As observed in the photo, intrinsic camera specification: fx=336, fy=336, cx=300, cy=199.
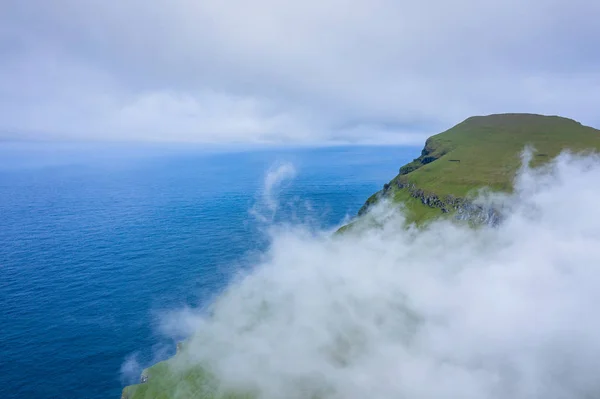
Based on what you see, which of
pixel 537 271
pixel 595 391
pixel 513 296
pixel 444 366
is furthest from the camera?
pixel 537 271

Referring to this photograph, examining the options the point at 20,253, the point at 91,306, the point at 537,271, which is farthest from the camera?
the point at 20,253

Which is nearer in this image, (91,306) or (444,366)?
(444,366)

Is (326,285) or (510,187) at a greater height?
(510,187)

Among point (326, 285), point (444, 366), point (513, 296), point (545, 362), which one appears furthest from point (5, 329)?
point (513, 296)

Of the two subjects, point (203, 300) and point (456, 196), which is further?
point (456, 196)

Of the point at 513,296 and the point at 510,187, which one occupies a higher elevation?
the point at 510,187

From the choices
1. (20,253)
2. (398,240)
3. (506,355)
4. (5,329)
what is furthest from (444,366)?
(20,253)

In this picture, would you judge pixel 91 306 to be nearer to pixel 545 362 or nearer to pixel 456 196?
pixel 545 362

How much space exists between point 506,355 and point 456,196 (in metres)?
90.3

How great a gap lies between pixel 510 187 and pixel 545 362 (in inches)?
3787

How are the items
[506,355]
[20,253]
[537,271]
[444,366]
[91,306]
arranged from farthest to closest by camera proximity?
[20,253]
[537,271]
[91,306]
[506,355]
[444,366]

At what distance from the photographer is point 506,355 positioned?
115 meters

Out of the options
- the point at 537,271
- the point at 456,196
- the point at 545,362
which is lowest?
the point at 545,362

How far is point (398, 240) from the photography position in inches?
7190
